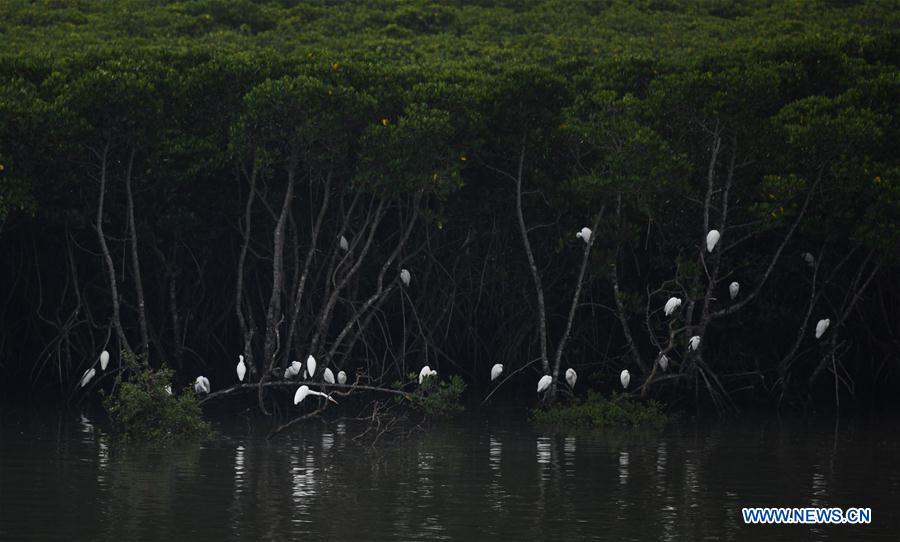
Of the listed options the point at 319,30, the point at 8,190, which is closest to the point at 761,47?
the point at 319,30

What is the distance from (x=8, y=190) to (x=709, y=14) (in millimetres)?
16328

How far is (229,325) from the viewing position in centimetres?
2559

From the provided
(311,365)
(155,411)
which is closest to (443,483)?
(155,411)

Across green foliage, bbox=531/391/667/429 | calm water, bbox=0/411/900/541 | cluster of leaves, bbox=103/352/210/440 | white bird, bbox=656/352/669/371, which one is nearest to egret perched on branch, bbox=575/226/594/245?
white bird, bbox=656/352/669/371

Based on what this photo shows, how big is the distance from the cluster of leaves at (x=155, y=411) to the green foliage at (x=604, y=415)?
4.75m

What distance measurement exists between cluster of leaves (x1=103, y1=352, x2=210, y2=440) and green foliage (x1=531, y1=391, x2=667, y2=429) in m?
4.75

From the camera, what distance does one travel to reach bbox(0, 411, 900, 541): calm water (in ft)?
41.2

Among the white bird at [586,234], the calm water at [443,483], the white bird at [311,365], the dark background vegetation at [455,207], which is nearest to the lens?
the calm water at [443,483]

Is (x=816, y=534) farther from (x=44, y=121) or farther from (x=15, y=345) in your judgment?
(x=15, y=345)

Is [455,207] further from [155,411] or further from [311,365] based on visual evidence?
[155,411]

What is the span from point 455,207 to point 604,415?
4538mm

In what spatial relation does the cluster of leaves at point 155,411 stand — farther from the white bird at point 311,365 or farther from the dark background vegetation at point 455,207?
the dark background vegetation at point 455,207

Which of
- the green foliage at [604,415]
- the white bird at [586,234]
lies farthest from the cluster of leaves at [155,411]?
the white bird at [586,234]

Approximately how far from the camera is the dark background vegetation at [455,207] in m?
20.9
